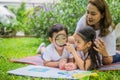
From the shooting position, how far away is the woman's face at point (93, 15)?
262 cm

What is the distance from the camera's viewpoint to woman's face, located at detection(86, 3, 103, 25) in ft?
8.59

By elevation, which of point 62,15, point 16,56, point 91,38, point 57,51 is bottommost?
point 16,56

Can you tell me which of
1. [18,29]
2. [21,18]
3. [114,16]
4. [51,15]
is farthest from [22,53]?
[21,18]

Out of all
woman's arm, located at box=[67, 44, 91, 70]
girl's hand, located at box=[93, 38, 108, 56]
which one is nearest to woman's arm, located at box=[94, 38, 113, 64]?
girl's hand, located at box=[93, 38, 108, 56]

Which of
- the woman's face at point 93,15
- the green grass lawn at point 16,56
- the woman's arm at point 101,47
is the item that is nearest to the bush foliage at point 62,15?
the green grass lawn at point 16,56

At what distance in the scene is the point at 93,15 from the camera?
2.63 meters

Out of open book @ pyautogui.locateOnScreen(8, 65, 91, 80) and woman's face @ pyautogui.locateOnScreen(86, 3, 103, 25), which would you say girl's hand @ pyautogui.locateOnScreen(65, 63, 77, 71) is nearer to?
open book @ pyautogui.locateOnScreen(8, 65, 91, 80)

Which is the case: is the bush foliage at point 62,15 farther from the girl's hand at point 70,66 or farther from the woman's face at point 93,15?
the girl's hand at point 70,66

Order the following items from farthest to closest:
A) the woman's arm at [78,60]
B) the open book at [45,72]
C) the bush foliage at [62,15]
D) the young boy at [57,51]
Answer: the bush foliage at [62,15] < the young boy at [57,51] < the woman's arm at [78,60] < the open book at [45,72]

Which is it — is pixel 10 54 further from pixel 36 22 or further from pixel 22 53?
pixel 36 22

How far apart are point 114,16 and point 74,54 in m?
1.56

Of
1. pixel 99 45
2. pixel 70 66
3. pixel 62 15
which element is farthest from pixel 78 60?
pixel 62 15

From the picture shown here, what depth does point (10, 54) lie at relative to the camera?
329 centimetres

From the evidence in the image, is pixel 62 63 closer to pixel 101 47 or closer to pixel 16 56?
pixel 101 47
